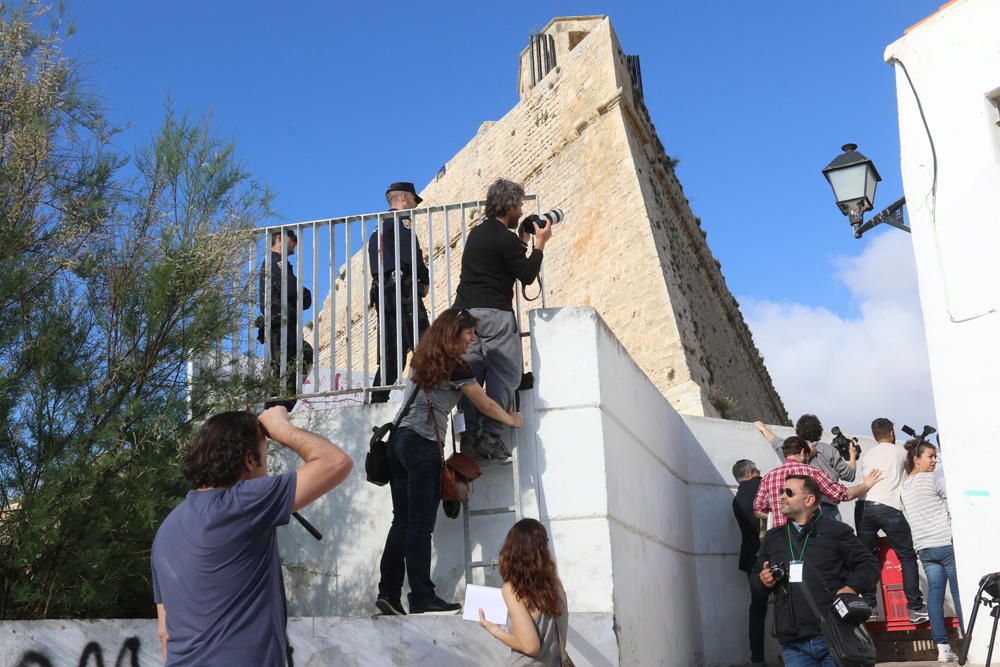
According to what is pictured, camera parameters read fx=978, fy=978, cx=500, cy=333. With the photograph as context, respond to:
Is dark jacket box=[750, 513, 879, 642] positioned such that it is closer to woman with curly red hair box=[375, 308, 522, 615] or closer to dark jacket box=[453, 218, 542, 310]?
woman with curly red hair box=[375, 308, 522, 615]

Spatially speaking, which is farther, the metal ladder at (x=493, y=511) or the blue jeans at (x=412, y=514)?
the metal ladder at (x=493, y=511)

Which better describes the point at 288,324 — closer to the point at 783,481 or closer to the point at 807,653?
the point at 783,481

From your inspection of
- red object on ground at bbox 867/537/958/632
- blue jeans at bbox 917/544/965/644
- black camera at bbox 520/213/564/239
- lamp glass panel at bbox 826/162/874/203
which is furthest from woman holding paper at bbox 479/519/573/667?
lamp glass panel at bbox 826/162/874/203

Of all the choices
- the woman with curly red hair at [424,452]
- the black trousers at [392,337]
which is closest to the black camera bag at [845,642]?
the woman with curly red hair at [424,452]

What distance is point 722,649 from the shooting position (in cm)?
697

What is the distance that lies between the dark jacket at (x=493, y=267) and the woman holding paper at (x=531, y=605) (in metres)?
1.52

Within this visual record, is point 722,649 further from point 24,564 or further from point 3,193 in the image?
point 3,193

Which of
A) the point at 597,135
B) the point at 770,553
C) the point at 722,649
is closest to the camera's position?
the point at 770,553

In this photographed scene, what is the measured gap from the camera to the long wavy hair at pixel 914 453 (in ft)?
23.6

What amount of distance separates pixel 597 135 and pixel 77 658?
1531cm

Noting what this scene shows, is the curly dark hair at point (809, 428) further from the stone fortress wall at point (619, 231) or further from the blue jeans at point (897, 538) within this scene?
the stone fortress wall at point (619, 231)

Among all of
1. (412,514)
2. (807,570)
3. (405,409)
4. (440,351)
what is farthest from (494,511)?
(807,570)

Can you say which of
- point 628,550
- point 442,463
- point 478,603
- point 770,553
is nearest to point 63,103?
point 442,463

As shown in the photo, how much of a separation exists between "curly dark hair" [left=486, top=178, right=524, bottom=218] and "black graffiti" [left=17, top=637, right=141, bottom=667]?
2.82 m
